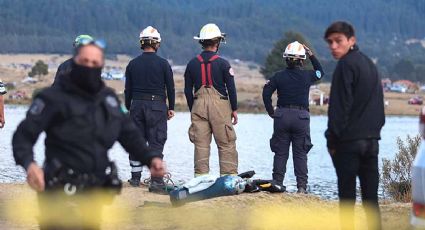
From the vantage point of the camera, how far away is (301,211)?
1242 centimetres

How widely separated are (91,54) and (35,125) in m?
0.53

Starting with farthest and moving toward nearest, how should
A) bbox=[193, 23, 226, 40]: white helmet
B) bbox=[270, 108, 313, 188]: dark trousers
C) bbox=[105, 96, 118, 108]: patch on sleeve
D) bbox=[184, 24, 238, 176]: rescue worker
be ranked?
bbox=[270, 108, 313, 188]: dark trousers
bbox=[184, 24, 238, 176]: rescue worker
bbox=[193, 23, 226, 40]: white helmet
bbox=[105, 96, 118, 108]: patch on sleeve

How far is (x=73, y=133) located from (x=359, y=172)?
295cm

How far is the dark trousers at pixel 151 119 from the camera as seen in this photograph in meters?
14.1

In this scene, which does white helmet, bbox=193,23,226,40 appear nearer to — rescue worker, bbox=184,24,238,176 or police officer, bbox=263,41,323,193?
rescue worker, bbox=184,24,238,176

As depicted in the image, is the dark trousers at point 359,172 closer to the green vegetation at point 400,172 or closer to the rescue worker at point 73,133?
the rescue worker at point 73,133

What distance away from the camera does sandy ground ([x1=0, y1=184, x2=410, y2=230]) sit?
11.2 metres

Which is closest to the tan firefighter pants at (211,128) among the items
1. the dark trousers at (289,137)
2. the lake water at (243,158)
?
the dark trousers at (289,137)

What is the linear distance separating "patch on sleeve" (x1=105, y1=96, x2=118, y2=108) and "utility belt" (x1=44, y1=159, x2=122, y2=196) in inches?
16.2

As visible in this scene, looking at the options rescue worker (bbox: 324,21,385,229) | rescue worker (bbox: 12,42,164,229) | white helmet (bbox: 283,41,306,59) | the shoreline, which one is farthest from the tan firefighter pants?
the shoreline

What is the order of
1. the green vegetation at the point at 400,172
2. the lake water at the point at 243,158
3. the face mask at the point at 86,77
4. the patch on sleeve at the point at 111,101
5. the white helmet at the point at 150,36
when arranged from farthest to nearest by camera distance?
the lake water at the point at 243,158 → the green vegetation at the point at 400,172 → the white helmet at the point at 150,36 → the patch on sleeve at the point at 111,101 → the face mask at the point at 86,77

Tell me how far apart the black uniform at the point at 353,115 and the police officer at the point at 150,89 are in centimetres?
517

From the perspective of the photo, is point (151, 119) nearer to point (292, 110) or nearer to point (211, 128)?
point (211, 128)

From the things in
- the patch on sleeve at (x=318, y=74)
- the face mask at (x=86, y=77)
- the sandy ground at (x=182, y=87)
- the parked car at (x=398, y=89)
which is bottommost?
the parked car at (x=398, y=89)
